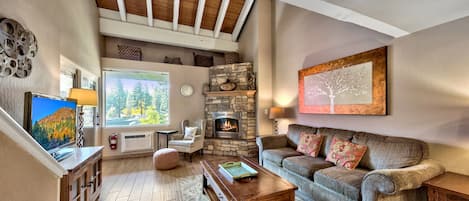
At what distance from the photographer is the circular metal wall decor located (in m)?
1.55

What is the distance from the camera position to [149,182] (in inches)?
126

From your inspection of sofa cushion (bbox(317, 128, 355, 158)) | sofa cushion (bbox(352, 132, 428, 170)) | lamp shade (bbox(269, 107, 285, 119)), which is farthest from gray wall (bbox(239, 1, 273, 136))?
sofa cushion (bbox(352, 132, 428, 170))

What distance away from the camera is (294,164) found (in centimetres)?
274

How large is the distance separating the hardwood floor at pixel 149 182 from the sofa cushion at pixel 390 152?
217cm

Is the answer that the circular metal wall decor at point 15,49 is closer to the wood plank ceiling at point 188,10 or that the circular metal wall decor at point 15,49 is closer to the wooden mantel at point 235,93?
the wood plank ceiling at point 188,10

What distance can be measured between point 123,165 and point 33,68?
2769mm

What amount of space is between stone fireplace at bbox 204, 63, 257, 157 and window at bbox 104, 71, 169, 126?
1.24m

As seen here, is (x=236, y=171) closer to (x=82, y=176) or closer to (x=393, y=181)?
(x=393, y=181)

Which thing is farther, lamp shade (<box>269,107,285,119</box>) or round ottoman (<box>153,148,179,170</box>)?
lamp shade (<box>269,107,285,119</box>)

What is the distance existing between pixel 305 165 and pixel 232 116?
2744mm

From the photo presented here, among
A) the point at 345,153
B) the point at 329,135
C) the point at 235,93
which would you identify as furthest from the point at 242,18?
the point at 345,153

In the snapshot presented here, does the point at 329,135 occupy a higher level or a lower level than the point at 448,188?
higher

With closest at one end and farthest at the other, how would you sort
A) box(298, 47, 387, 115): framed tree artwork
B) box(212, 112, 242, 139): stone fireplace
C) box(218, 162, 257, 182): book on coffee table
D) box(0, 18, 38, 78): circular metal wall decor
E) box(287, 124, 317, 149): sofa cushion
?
1. box(0, 18, 38, 78): circular metal wall decor
2. box(218, 162, 257, 182): book on coffee table
3. box(298, 47, 387, 115): framed tree artwork
4. box(287, 124, 317, 149): sofa cushion
5. box(212, 112, 242, 139): stone fireplace

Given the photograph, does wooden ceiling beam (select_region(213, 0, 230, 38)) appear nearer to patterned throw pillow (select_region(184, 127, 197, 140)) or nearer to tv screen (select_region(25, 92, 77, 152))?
patterned throw pillow (select_region(184, 127, 197, 140))
